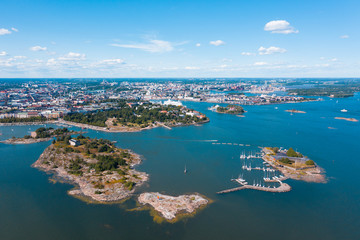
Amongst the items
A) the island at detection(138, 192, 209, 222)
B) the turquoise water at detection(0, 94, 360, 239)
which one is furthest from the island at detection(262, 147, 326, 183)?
the island at detection(138, 192, 209, 222)

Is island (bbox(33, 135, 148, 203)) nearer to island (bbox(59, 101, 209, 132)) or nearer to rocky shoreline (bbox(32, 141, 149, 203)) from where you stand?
rocky shoreline (bbox(32, 141, 149, 203))

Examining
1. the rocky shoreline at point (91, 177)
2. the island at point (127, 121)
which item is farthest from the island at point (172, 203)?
the island at point (127, 121)

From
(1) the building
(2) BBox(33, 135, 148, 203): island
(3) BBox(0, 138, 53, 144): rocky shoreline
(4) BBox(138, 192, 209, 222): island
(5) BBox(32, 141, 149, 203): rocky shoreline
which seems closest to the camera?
(4) BBox(138, 192, 209, 222): island

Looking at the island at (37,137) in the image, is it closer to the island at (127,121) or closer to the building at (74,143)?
the island at (127,121)

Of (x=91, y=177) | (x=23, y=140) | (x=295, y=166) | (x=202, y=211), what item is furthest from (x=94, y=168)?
(x=295, y=166)

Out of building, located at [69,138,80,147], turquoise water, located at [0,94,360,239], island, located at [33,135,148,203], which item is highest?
building, located at [69,138,80,147]

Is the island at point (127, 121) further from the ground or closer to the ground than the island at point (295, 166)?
further from the ground

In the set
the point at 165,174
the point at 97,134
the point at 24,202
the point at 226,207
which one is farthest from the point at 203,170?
the point at 97,134
